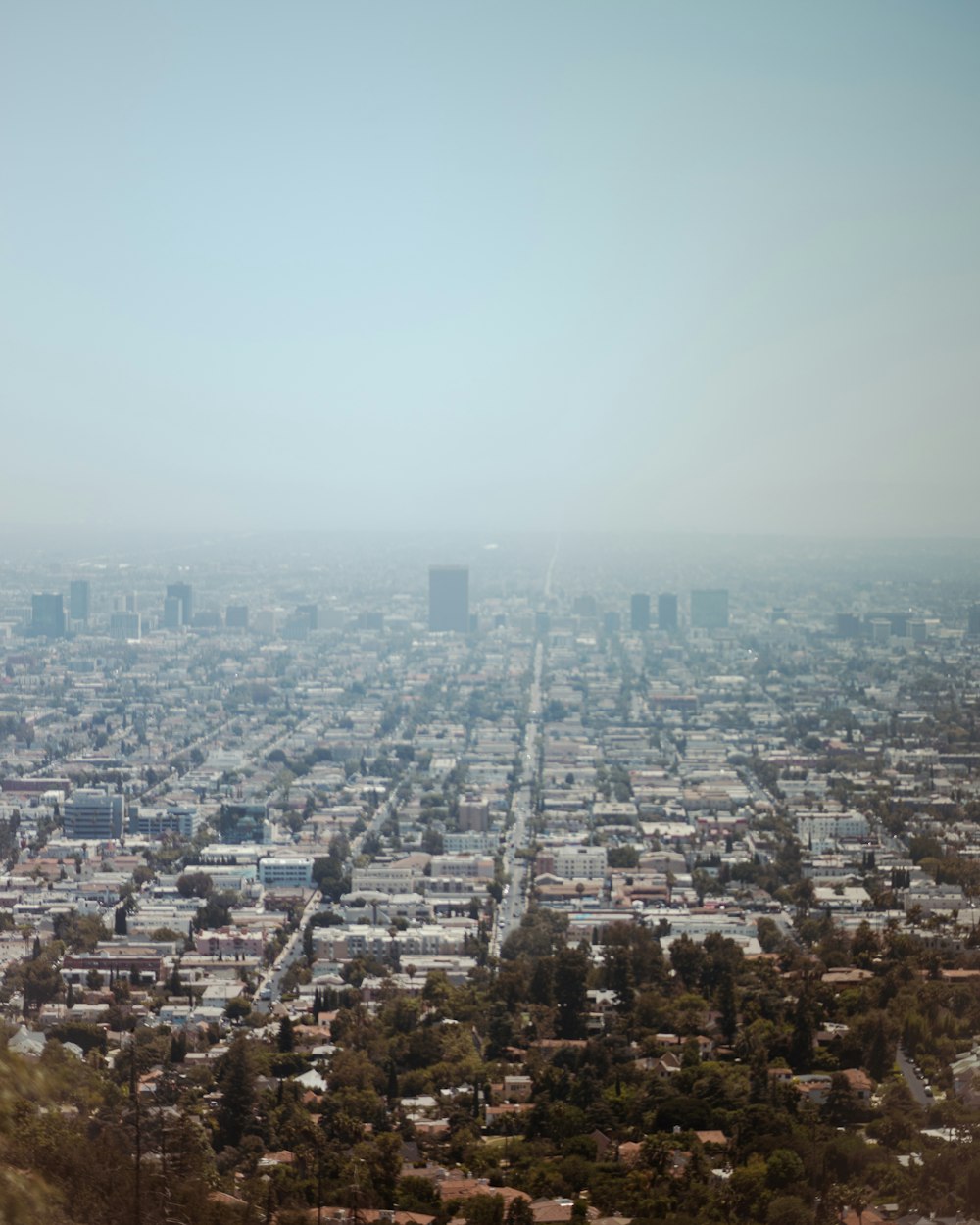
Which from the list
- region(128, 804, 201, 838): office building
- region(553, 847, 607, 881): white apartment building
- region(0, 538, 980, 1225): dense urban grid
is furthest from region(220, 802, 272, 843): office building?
region(553, 847, 607, 881): white apartment building

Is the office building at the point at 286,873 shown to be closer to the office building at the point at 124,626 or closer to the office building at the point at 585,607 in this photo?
the office building at the point at 124,626

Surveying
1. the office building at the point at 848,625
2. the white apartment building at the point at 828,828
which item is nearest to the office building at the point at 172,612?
the office building at the point at 848,625

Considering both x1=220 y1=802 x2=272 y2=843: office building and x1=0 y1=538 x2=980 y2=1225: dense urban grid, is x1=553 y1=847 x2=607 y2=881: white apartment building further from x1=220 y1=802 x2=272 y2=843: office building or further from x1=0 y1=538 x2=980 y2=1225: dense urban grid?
x1=220 y1=802 x2=272 y2=843: office building

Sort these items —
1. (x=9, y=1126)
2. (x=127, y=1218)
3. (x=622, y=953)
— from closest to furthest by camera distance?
(x=9, y=1126) < (x=127, y=1218) < (x=622, y=953)

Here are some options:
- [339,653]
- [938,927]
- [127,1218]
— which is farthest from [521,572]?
[127,1218]

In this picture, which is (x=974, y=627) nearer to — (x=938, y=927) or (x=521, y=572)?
(x=938, y=927)

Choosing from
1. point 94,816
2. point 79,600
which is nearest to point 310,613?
point 79,600

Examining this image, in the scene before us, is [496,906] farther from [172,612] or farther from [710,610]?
[710,610]
